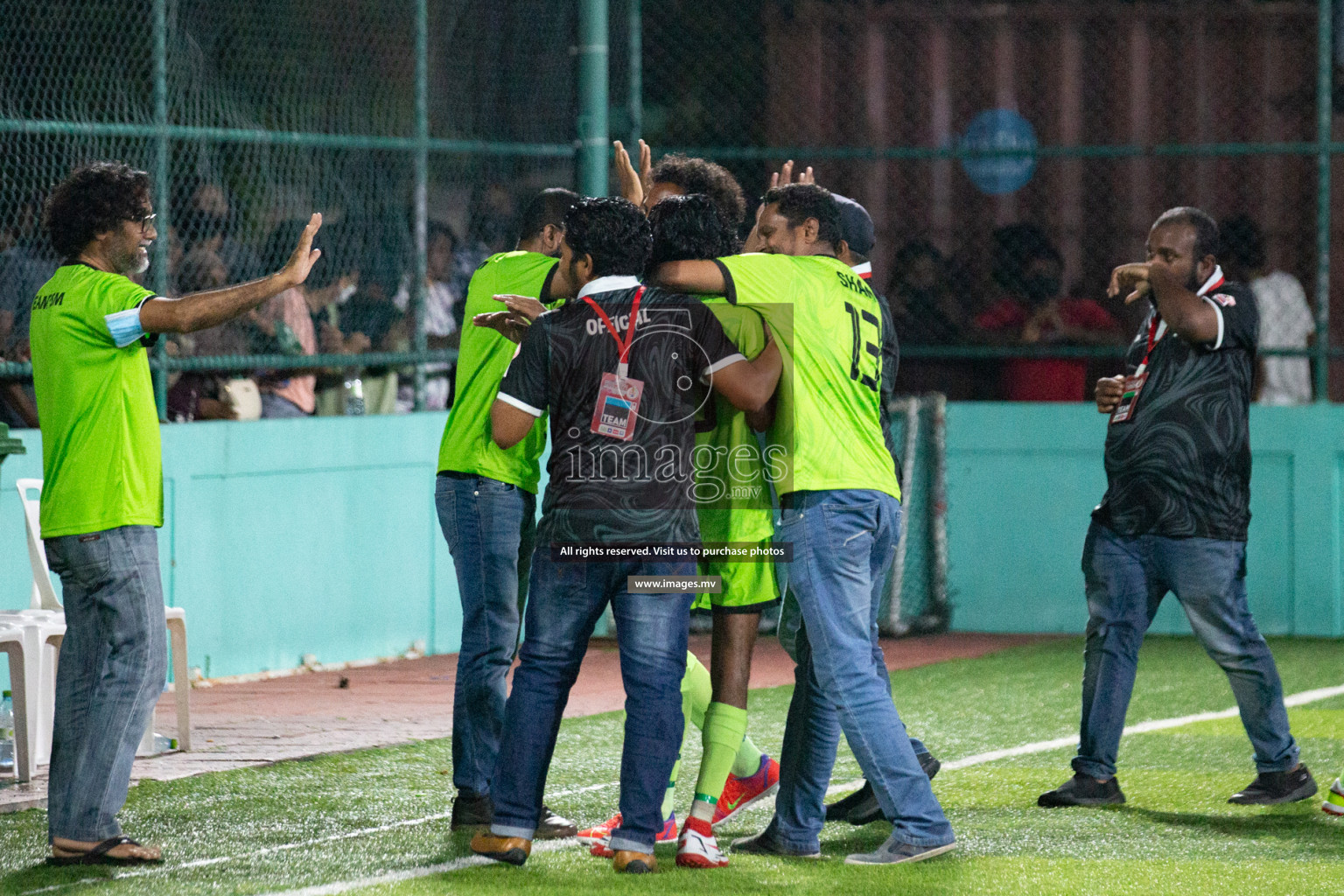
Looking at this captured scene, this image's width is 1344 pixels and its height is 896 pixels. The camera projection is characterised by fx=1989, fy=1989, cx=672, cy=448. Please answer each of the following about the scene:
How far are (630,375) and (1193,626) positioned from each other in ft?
7.80

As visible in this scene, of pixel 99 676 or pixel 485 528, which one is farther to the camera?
pixel 485 528

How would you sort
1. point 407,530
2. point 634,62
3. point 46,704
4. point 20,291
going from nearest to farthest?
point 46,704, point 20,291, point 407,530, point 634,62

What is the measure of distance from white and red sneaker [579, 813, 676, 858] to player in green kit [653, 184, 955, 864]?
23.3 inches

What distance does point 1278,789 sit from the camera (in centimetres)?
666

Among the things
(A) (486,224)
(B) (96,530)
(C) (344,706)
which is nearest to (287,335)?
(A) (486,224)

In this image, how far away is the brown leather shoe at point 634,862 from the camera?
5.59m

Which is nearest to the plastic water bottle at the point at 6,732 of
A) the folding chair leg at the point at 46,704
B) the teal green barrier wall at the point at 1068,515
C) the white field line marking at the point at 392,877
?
the folding chair leg at the point at 46,704

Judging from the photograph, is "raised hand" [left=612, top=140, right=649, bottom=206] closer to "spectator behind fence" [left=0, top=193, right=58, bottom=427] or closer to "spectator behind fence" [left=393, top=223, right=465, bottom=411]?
"spectator behind fence" [left=0, top=193, right=58, bottom=427]

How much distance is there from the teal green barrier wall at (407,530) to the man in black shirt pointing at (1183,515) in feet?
13.7

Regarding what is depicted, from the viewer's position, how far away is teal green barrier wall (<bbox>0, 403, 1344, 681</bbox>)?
9398 millimetres

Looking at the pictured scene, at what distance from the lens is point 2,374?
8523 mm

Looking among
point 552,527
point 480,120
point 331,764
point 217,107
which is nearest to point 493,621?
point 552,527

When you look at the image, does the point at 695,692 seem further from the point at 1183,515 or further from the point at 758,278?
the point at 1183,515

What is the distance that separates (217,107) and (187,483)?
184cm
